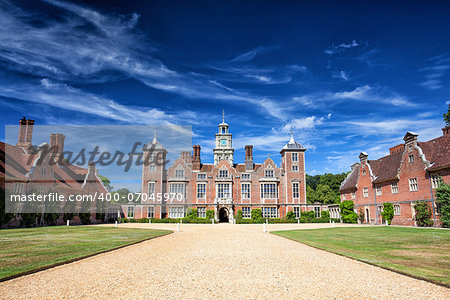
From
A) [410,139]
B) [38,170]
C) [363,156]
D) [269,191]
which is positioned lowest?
[269,191]

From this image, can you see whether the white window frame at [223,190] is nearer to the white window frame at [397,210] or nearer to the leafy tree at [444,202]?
the white window frame at [397,210]

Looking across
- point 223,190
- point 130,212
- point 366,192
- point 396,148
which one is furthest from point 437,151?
point 130,212

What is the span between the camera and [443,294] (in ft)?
18.0

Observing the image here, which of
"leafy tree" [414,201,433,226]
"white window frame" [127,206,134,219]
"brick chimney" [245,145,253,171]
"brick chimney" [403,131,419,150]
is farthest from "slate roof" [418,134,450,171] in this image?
"white window frame" [127,206,134,219]

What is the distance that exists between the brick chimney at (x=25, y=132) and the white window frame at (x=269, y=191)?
30.1 m

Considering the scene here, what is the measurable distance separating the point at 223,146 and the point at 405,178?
42248 mm

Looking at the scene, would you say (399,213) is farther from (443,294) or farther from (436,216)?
(443,294)

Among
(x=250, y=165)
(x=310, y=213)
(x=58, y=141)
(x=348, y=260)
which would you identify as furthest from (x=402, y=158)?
(x=58, y=141)

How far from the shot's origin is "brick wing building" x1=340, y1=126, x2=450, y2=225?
961 inches

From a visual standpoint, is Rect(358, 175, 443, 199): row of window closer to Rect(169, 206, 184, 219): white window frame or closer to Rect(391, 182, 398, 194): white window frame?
Rect(391, 182, 398, 194): white window frame

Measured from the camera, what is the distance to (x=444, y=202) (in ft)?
73.0

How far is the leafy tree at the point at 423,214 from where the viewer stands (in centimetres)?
2451

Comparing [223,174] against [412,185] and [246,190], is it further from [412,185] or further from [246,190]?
[412,185]

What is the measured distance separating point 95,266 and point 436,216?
87.3ft
